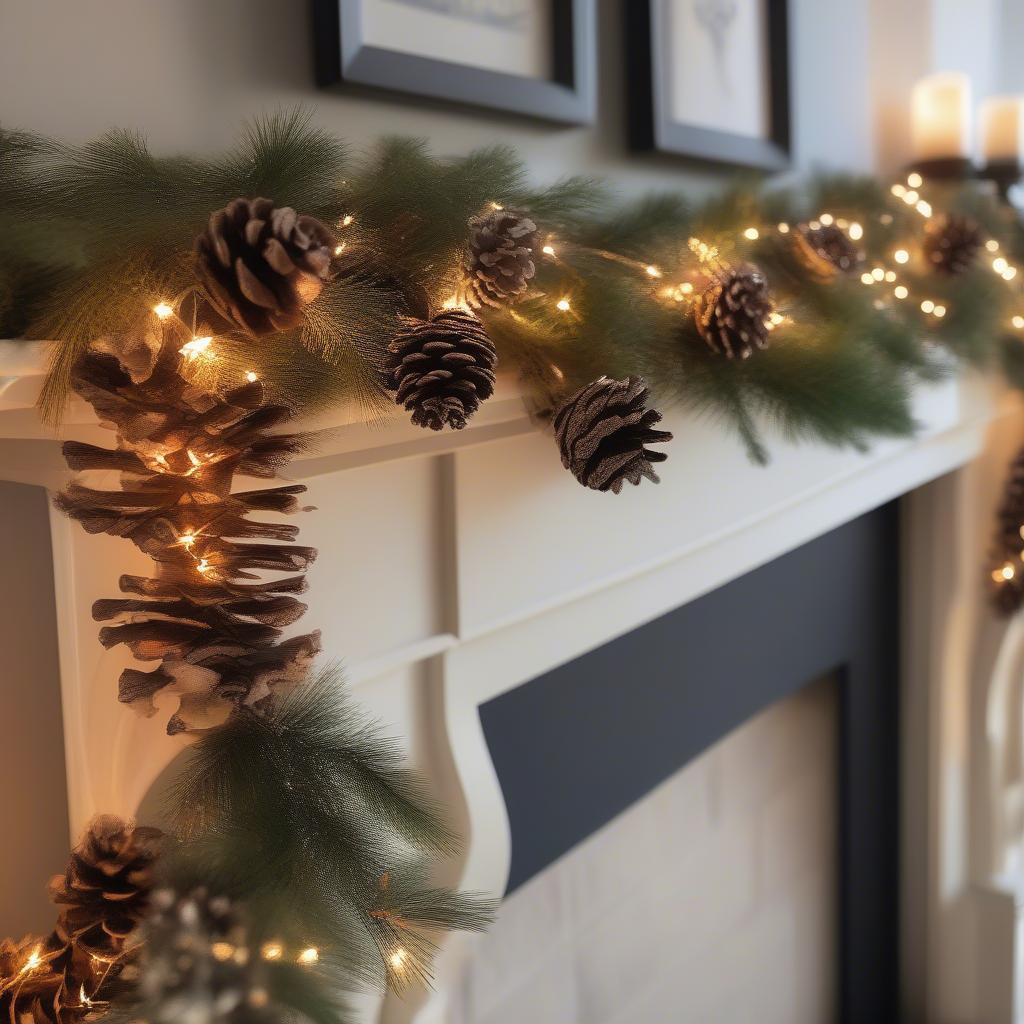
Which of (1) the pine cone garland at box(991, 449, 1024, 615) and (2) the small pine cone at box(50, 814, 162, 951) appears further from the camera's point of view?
(1) the pine cone garland at box(991, 449, 1024, 615)

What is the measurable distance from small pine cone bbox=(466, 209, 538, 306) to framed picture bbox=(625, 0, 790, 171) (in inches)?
17.8

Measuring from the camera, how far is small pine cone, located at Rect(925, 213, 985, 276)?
1.15 meters

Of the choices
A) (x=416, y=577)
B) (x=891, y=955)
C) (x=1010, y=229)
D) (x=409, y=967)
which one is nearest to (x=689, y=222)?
(x=416, y=577)

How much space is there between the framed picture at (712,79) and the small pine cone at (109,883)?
76 centimetres

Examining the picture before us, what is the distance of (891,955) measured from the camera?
164 cm

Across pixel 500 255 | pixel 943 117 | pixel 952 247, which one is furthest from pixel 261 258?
pixel 943 117

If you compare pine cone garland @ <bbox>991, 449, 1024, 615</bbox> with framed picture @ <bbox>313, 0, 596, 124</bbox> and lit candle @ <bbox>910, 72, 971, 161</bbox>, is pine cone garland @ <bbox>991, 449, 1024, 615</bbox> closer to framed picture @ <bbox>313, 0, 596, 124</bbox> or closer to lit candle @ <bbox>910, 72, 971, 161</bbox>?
lit candle @ <bbox>910, 72, 971, 161</bbox>

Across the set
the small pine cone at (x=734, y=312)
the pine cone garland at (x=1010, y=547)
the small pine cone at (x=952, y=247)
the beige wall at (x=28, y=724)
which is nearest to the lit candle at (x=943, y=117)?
the small pine cone at (x=952, y=247)

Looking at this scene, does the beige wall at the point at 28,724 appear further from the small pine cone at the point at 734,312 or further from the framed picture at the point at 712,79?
the framed picture at the point at 712,79

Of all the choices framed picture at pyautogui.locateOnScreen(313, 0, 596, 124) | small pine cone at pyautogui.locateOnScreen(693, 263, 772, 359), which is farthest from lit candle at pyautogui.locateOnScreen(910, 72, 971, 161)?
small pine cone at pyautogui.locateOnScreen(693, 263, 772, 359)

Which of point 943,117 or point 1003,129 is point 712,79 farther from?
point 1003,129

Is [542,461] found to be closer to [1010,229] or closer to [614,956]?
[614,956]

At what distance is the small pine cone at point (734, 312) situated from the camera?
2.21 ft

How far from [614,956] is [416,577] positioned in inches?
26.3
